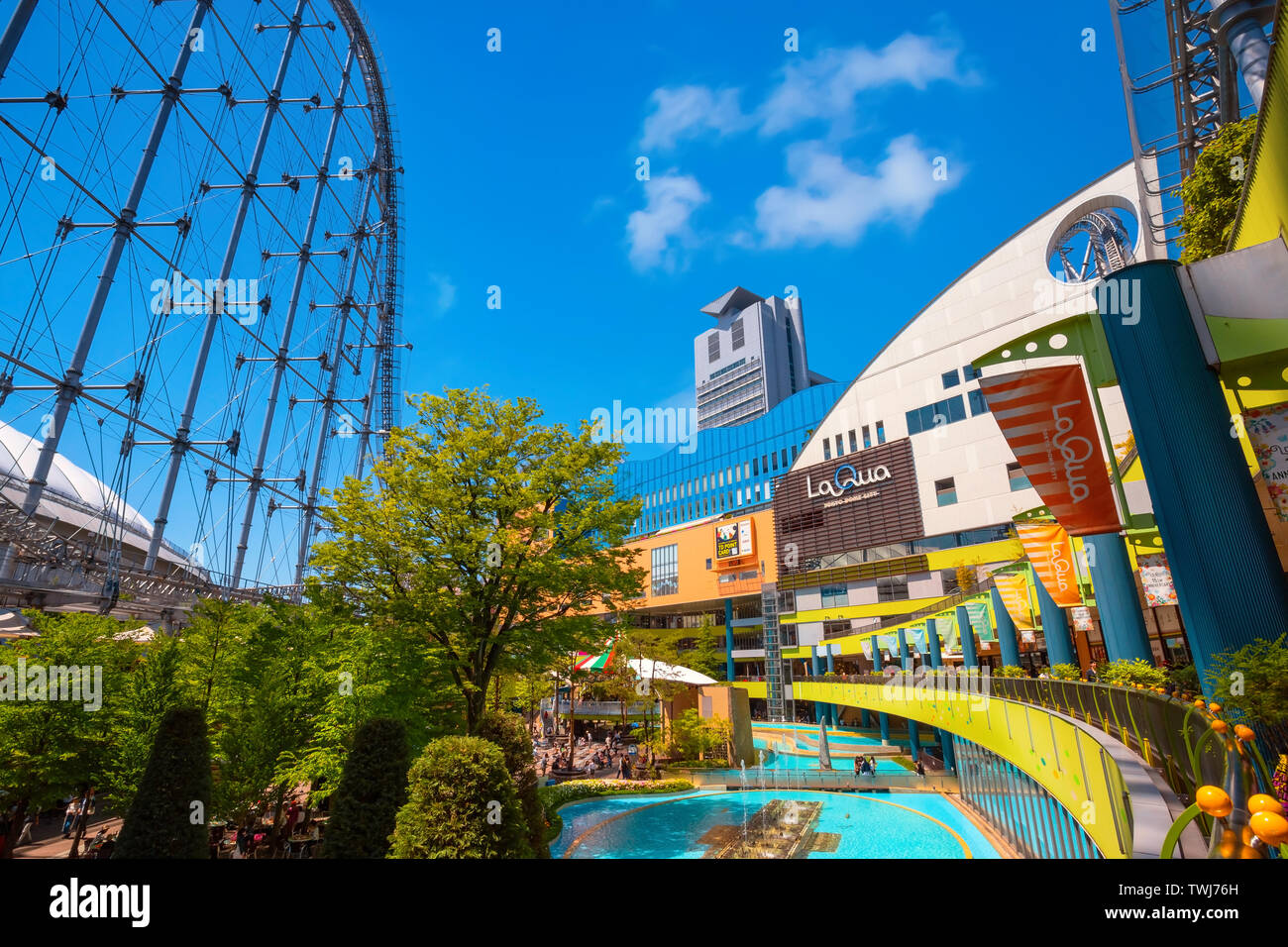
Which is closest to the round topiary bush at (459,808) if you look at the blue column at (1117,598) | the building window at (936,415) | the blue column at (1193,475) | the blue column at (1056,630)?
the blue column at (1193,475)

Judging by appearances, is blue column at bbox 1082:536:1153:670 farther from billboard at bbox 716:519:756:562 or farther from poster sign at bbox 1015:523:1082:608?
Result: billboard at bbox 716:519:756:562

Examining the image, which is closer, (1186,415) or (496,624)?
(1186,415)

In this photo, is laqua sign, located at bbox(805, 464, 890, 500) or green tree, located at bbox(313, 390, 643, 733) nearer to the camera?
green tree, located at bbox(313, 390, 643, 733)

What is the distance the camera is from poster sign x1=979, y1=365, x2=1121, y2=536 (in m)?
13.2

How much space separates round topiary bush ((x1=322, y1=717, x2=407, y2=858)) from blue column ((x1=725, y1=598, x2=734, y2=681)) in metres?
53.6

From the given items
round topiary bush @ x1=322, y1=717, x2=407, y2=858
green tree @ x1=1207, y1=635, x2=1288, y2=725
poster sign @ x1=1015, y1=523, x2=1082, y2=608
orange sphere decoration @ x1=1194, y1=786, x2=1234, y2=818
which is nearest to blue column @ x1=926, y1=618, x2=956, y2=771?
poster sign @ x1=1015, y1=523, x2=1082, y2=608

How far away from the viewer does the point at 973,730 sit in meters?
17.4

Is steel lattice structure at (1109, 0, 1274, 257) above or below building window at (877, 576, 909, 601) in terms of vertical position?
above

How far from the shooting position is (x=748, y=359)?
13612 cm

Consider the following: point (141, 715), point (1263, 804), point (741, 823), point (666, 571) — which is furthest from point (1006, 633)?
point (666, 571)

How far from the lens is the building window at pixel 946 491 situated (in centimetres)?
4484
